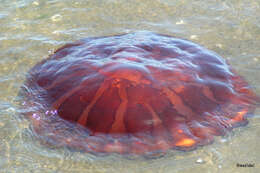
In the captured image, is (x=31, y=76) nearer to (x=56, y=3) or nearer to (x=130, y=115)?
(x=130, y=115)

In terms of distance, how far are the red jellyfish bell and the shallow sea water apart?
0.42 feet

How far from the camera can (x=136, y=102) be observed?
333 cm

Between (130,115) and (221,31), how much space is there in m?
2.94

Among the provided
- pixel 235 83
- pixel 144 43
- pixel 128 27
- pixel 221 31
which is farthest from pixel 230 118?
pixel 128 27

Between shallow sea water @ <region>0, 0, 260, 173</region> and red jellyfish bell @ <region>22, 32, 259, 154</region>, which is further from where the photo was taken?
red jellyfish bell @ <region>22, 32, 259, 154</region>

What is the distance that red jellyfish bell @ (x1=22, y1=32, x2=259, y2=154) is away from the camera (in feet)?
10.7

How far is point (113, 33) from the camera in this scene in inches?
216

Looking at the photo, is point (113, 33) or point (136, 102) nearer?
point (136, 102)

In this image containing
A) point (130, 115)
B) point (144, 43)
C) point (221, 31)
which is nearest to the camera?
point (130, 115)

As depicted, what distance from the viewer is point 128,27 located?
566cm

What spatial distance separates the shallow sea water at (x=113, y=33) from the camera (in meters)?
3.15

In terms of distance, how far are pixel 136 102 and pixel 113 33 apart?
243 centimetres

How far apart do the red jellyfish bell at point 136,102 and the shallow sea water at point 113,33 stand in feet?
0.42

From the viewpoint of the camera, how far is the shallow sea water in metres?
3.15
